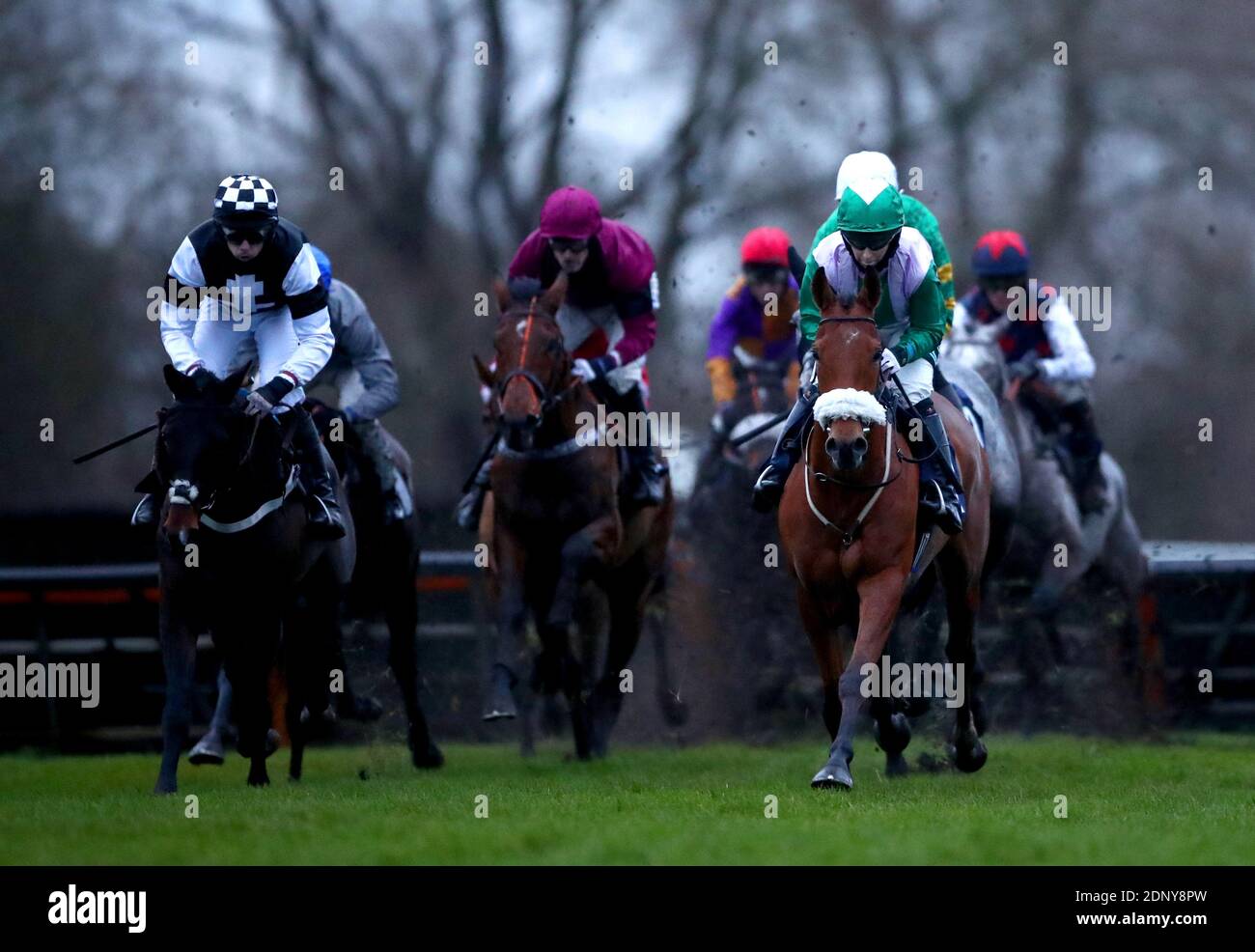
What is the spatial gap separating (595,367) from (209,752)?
2999 millimetres

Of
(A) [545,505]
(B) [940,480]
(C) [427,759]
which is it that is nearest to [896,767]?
(B) [940,480]

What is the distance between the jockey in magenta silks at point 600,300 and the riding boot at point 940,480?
97.7 inches

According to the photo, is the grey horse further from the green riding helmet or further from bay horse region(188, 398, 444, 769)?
→ the green riding helmet

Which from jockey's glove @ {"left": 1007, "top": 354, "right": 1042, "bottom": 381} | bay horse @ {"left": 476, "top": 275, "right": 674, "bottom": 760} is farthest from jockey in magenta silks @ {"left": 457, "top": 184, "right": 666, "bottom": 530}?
jockey's glove @ {"left": 1007, "top": 354, "right": 1042, "bottom": 381}

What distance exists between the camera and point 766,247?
45.2 ft

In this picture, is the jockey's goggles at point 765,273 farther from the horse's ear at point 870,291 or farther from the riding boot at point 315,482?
the horse's ear at point 870,291

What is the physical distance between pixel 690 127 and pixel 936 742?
45.7 ft

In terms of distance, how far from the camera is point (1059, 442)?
14.5m

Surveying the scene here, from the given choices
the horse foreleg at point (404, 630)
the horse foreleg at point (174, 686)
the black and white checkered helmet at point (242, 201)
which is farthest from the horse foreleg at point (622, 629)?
the black and white checkered helmet at point (242, 201)

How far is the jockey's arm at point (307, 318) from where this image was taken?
10281mm

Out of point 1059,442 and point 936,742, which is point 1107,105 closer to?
point 1059,442

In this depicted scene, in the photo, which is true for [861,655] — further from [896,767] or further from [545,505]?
[545,505]

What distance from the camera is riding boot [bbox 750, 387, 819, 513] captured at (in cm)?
991
